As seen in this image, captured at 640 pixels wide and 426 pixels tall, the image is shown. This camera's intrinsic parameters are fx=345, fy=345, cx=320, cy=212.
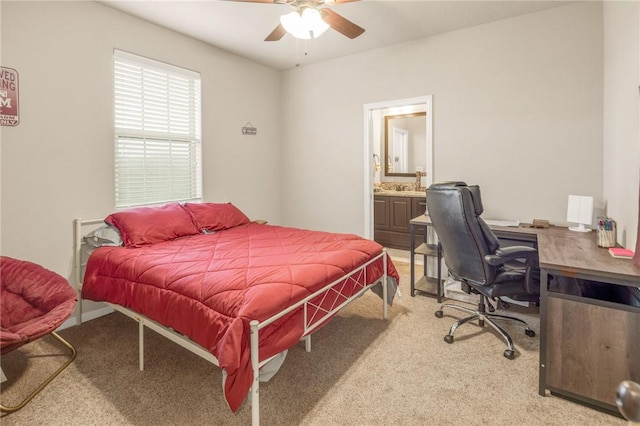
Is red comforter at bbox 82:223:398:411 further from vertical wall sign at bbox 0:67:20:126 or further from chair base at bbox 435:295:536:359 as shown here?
vertical wall sign at bbox 0:67:20:126

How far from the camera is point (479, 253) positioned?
2.34m

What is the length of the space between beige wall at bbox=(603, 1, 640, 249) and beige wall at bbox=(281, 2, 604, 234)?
199mm

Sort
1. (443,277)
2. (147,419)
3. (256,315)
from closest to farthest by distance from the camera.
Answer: (256,315)
(147,419)
(443,277)

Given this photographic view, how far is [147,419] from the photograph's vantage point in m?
1.78

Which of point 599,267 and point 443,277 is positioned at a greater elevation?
point 599,267

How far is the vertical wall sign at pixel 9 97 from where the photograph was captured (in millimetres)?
2486

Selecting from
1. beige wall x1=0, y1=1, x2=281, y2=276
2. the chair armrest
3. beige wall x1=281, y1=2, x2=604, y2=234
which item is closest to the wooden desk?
the chair armrest

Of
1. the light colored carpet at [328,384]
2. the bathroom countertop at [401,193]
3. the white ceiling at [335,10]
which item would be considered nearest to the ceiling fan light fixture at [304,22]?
the white ceiling at [335,10]

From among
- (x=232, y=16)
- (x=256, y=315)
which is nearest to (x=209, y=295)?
(x=256, y=315)

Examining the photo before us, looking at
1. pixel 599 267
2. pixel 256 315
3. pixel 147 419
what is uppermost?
pixel 599 267

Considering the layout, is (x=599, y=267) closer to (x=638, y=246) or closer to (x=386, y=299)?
(x=638, y=246)

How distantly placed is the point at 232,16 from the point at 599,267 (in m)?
3.48

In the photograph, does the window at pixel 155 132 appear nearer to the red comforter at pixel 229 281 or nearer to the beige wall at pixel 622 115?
the red comforter at pixel 229 281

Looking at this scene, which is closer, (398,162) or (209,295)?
(209,295)
